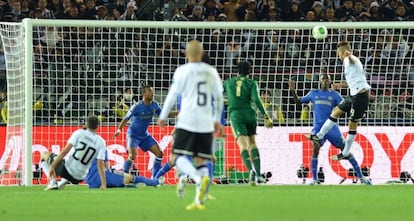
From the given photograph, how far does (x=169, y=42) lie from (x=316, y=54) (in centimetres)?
319

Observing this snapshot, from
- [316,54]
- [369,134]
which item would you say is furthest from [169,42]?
[369,134]

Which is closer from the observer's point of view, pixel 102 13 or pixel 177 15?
pixel 177 15

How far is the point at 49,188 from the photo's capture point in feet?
56.5

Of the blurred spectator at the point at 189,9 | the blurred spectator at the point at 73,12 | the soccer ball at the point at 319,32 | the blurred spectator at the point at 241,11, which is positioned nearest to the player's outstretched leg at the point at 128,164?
the soccer ball at the point at 319,32

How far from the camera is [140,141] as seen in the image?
66.9 feet

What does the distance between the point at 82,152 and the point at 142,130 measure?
3710mm

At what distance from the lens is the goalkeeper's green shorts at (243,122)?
59.4 feet

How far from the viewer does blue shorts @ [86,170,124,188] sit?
58.8ft

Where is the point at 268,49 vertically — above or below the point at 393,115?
above

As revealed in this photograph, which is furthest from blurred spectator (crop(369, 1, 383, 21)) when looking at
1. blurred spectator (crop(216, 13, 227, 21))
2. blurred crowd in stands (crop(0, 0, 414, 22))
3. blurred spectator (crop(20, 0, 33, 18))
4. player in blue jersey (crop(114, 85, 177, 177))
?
player in blue jersey (crop(114, 85, 177, 177))

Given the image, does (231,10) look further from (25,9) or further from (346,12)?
(25,9)

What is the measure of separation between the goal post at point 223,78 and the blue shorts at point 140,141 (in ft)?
4.58

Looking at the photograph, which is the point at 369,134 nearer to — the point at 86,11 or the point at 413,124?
the point at 413,124

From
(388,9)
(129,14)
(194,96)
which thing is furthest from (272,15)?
(194,96)
